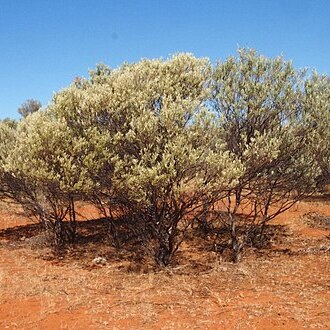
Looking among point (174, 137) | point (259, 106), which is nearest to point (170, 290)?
point (174, 137)

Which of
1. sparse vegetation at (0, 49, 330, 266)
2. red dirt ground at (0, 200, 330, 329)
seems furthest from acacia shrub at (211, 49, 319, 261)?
red dirt ground at (0, 200, 330, 329)

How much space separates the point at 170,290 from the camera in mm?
14383

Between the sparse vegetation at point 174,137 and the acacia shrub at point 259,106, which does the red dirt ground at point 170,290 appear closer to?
the sparse vegetation at point 174,137

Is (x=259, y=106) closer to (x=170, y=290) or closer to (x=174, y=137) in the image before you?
(x=174, y=137)

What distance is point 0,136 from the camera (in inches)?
907

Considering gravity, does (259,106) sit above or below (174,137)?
above

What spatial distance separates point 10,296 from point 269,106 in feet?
42.6

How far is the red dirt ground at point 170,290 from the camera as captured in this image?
464 inches

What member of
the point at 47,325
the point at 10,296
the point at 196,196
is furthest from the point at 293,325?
the point at 10,296

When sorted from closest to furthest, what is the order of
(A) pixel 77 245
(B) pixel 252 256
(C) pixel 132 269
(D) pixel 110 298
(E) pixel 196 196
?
(D) pixel 110 298, (E) pixel 196 196, (C) pixel 132 269, (B) pixel 252 256, (A) pixel 77 245

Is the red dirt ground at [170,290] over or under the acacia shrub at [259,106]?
under

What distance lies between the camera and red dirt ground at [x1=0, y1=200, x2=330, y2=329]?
11.8m

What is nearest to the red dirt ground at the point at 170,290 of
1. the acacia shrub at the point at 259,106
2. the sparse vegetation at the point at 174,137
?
the sparse vegetation at the point at 174,137

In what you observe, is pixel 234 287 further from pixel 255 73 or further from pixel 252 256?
pixel 255 73
